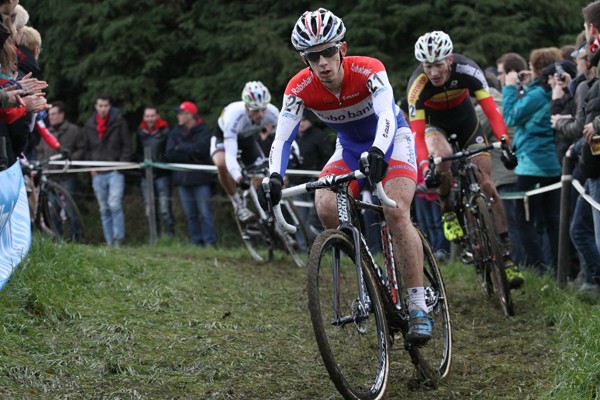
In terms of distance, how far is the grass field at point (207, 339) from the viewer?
240 inches

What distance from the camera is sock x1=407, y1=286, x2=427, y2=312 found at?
632 cm

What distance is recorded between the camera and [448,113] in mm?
9992

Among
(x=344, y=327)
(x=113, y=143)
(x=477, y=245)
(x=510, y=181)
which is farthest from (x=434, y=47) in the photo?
(x=113, y=143)

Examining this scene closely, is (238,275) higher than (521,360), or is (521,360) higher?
(521,360)

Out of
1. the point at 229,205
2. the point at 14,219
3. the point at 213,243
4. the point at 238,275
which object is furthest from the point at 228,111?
the point at 229,205

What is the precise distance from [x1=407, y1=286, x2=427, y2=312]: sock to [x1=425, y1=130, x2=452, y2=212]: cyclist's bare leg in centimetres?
344

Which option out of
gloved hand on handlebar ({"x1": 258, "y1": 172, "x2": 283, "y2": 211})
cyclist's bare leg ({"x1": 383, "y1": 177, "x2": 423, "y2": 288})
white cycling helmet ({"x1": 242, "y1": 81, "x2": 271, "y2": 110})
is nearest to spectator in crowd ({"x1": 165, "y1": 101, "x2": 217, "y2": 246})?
white cycling helmet ({"x1": 242, "y1": 81, "x2": 271, "y2": 110})

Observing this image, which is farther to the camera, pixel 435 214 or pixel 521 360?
pixel 435 214

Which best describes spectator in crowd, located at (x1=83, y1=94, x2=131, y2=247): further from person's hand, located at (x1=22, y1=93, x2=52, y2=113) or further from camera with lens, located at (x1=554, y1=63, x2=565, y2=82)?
person's hand, located at (x1=22, y1=93, x2=52, y2=113)

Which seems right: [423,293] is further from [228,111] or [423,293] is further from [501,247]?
[228,111]

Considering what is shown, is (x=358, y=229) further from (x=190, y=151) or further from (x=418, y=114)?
(x=190, y=151)

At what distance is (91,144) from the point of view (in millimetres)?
16484

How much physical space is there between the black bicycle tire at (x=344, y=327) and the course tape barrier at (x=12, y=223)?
Result: 9.14ft

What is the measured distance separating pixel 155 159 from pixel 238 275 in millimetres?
5858
